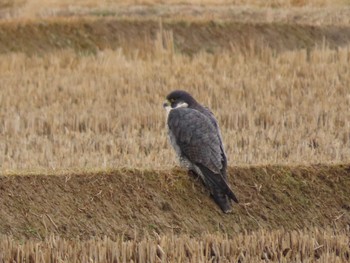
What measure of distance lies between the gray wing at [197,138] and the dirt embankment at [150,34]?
12.2 m

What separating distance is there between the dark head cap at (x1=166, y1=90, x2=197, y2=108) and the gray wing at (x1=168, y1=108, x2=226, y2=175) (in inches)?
15.9

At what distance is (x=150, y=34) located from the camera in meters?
26.0

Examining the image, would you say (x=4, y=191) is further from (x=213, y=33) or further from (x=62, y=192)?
(x=213, y=33)

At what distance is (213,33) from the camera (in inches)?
1045

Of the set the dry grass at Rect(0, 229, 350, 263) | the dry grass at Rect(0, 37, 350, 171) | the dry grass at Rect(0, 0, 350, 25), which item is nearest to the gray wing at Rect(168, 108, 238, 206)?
the dry grass at Rect(0, 37, 350, 171)

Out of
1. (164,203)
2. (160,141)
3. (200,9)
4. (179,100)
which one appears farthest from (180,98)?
(200,9)

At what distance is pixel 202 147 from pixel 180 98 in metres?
0.98

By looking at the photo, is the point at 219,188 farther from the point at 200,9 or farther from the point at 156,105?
the point at 200,9

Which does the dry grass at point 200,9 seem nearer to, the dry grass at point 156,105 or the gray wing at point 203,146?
the dry grass at point 156,105

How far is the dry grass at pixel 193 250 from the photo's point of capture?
8.66m

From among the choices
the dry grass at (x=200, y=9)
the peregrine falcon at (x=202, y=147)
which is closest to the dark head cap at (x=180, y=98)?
the peregrine falcon at (x=202, y=147)

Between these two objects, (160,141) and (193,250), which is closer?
(193,250)

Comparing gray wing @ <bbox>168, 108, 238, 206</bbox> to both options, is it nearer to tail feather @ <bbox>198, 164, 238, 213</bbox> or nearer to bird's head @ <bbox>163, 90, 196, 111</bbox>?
tail feather @ <bbox>198, 164, 238, 213</bbox>

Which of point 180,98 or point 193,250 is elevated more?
point 180,98
